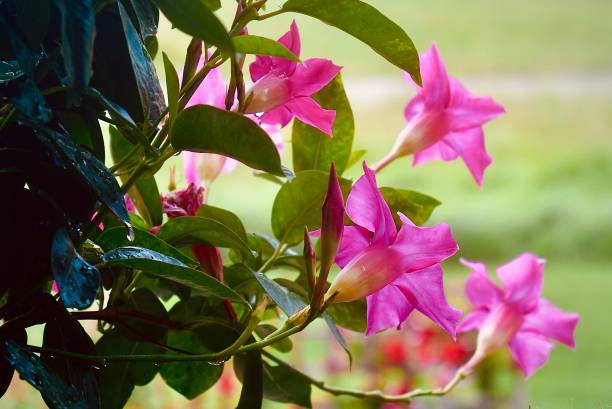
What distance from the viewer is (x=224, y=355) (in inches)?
10.6

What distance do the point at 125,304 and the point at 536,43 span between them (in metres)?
4.39

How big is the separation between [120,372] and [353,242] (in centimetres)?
11

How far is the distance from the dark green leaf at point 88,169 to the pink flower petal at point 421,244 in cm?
10

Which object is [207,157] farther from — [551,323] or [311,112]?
[551,323]

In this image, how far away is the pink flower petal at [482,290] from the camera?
0.44m

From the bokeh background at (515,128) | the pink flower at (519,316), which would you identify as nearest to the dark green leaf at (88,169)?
the pink flower at (519,316)

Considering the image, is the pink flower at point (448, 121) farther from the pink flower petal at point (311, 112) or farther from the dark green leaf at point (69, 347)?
the dark green leaf at point (69, 347)

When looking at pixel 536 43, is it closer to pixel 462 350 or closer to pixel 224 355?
pixel 462 350

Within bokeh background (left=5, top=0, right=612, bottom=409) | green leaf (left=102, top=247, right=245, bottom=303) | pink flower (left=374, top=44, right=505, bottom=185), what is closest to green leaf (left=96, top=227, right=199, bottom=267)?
green leaf (left=102, top=247, right=245, bottom=303)

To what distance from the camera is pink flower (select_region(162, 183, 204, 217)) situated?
0.34 m

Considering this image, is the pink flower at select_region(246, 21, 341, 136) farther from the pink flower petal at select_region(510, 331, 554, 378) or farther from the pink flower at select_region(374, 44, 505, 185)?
the pink flower petal at select_region(510, 331, 554, 378)

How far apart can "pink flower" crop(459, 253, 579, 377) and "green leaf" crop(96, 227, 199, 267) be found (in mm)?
202

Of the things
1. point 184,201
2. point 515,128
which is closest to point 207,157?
point 184,201

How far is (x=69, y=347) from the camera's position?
0.87 ft
